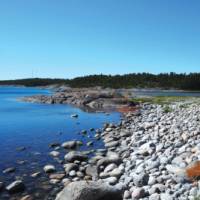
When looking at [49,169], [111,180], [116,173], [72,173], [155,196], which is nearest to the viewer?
[155,196]

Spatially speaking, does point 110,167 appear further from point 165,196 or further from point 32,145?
point 32,145

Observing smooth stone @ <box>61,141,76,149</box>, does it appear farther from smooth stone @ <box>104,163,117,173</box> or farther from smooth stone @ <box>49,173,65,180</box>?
smooth stone @ <box>104,163,117,173</box>

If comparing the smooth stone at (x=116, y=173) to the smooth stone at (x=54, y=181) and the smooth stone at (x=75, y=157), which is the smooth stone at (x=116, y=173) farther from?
the smooth stone at (x=75, y=157)

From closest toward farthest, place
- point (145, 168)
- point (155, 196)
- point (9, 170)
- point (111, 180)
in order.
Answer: point (155, 196) → point (111, 180) → point (145, 168) → point (9, 170)

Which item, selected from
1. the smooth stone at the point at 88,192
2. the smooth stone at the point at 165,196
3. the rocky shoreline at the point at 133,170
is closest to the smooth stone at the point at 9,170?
the rocky shoreline at the point at 133,170

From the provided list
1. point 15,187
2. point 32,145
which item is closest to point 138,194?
point 15,187

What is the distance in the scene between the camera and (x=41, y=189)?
14102 millimetres

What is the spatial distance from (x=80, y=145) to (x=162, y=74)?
511 feet

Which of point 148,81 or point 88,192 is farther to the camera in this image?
point 148,81

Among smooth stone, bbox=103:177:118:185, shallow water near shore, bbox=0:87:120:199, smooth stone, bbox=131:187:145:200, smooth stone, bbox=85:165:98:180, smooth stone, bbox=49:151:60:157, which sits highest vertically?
smooth stone, bbox=131:187:145:200

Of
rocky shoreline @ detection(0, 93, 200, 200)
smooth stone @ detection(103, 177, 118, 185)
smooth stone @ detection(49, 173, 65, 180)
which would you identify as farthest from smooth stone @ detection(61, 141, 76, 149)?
smooth stone @ detection(103, 177, 118, 185)

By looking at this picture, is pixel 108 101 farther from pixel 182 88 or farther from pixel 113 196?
pixel 182 88

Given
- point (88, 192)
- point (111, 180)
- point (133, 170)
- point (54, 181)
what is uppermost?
point (88, 192)

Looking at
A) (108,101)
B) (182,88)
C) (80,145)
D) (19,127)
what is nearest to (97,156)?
(80,145)
